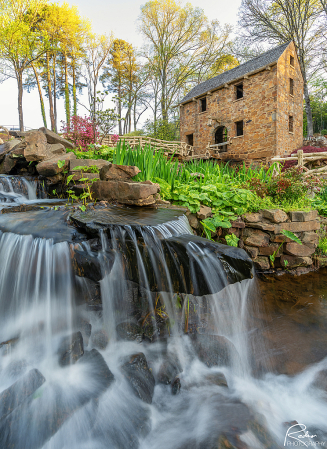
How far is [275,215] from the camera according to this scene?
15.5 feet

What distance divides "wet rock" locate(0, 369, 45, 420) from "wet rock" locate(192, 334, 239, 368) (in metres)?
1.56

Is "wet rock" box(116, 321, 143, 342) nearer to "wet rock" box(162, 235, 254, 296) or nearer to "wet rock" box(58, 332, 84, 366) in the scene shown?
"wet rock" box(58, 332, 84, 366)

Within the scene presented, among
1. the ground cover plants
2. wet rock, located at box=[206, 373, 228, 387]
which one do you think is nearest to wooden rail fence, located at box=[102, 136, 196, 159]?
the ground cover plants

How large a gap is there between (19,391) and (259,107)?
17770 millimetres

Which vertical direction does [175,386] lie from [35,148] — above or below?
below

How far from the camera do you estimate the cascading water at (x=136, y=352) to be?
186 cm

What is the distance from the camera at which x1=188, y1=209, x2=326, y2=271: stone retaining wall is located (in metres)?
4.80

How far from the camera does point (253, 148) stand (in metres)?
15.9

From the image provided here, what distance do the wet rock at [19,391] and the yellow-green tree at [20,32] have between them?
23451mm

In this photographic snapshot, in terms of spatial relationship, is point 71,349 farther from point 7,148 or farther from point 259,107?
point 259,107

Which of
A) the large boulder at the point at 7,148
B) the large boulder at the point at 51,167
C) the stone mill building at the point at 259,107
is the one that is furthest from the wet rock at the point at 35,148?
the stone mill building at the point at 259,107

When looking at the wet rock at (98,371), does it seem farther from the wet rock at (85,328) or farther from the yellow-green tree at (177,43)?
the yellow-green tree at (177,43)

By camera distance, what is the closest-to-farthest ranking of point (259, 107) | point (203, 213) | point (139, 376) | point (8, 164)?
point (139, 376) → point (203, 213) → point (8, 164) → point (259, 107)

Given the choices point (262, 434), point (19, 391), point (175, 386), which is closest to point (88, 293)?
point (19, 391)
